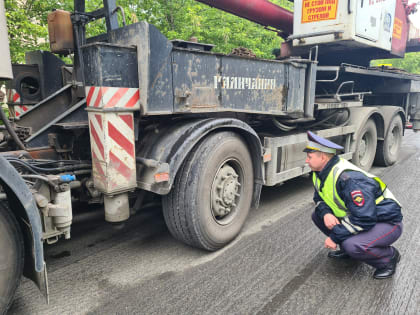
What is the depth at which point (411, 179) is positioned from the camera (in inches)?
237

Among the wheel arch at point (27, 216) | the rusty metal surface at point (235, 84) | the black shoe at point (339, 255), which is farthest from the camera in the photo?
the black shoe at point (339, 255)

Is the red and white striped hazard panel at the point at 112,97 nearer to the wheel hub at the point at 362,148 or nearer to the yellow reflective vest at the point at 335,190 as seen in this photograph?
the yellow reflective vest at the point at 335,190

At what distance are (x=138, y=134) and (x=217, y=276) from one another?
58.2 inches

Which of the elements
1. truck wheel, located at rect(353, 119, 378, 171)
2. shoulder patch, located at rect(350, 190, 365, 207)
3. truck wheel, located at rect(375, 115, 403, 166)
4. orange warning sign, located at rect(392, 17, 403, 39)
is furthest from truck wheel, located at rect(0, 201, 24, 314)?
orange warning sign, located at rect(392, 17, 403, 39)

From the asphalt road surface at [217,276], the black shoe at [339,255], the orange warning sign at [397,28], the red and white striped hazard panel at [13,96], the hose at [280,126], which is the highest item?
the orange warning sign at [397,28]

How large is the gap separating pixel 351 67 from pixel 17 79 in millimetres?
4815

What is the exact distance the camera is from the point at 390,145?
715 cm

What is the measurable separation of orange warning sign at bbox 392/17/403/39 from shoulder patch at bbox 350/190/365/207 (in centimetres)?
551

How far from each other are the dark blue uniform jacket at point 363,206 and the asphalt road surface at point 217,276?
47cm

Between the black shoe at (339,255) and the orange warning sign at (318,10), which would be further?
the orange warning sign at (318,10)

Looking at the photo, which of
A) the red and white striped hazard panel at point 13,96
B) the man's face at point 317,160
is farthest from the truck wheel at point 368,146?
the red and white striped hazard panel at point 13,96

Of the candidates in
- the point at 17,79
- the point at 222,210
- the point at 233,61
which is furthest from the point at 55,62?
the point at 222,210

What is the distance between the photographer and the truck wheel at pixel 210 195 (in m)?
3.07

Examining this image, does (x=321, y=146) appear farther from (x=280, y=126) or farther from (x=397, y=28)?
(x=397, y=28)
